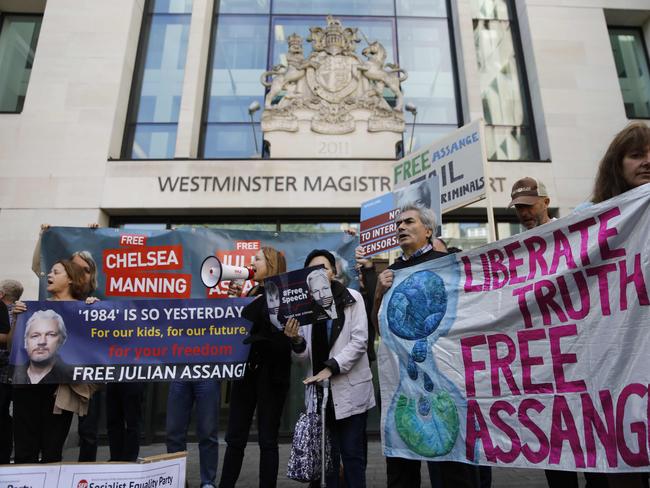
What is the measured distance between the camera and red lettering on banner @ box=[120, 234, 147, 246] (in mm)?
A: 6023

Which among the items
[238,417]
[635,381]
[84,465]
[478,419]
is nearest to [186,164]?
[238,417]

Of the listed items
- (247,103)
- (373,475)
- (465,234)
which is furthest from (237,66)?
(373,475)

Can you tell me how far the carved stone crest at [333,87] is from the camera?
9070 millimetres

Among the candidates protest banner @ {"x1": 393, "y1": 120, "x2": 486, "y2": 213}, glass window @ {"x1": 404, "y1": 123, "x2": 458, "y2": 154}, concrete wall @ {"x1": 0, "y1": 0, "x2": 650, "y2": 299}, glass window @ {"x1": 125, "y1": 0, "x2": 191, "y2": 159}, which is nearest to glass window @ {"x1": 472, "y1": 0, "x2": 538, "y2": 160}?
concrete wall @ {"x1": 0, "y1": 0, "x2": 650, "y2": 299}

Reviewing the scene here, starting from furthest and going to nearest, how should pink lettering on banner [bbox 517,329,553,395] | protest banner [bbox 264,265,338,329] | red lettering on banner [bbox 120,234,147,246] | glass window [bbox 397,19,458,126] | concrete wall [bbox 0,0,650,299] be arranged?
glass window [bbox 397,19,458,126], concrete wall [bbox 0,0,650,299], red lettering on banner [bbox 120,234,147,246], protest banner [bbox 264,265,338,329], pink lettering on banner [bbox 517,329,553,395]

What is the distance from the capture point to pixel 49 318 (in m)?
4.21

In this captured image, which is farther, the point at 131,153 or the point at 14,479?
the point at 131,153

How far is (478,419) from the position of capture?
2.86 m

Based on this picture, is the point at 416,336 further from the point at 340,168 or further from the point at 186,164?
the point at 186,164

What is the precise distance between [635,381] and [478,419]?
920mm

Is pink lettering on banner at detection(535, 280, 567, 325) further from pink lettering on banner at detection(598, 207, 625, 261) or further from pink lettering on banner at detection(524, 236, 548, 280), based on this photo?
pink lettering on banner at detection(598, 207, 625, 261)

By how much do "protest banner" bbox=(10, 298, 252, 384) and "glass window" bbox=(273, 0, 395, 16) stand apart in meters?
8.95

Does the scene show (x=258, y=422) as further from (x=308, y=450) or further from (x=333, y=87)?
(x=333, y=87)

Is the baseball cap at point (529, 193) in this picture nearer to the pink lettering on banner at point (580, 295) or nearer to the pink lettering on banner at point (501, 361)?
the pink lettering on banner at point (580, 295)
